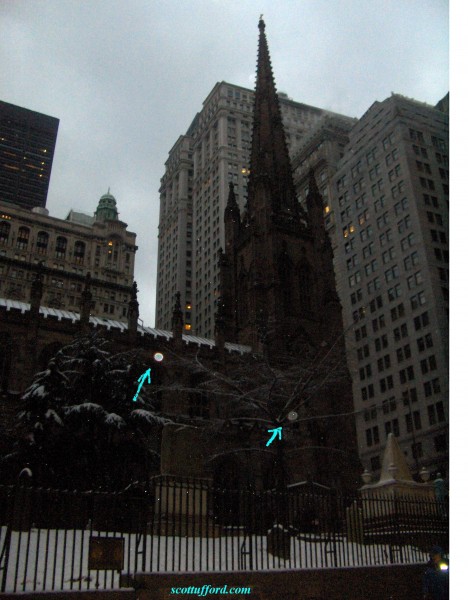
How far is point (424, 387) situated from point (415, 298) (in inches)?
421

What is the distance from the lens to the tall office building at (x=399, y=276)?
62.0 meters

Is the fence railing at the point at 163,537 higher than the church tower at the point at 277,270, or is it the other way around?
the church tower at the point at 277,270

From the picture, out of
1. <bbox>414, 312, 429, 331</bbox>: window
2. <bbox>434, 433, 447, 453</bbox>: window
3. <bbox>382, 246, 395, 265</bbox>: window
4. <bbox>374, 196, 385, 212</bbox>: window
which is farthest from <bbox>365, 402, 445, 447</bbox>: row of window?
<bbox>374, 196, 385, 212</bbox>: window

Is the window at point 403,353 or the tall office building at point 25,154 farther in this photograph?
the window at point 403,353

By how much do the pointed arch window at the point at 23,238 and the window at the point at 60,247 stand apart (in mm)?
5388

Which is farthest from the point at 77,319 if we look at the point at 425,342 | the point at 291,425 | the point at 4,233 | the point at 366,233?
the point at 4,233

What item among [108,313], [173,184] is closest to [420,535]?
[108,313]

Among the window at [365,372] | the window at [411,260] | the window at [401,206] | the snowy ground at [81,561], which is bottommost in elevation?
the snowy ground at [81,561]

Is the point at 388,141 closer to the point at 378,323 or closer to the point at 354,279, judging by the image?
the point at 354,279

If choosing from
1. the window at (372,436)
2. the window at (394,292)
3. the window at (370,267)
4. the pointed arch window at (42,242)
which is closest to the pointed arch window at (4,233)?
the pointed arch window at (42,242)

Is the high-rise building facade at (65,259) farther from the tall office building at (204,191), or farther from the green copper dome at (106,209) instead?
the tall office building at (204,191)

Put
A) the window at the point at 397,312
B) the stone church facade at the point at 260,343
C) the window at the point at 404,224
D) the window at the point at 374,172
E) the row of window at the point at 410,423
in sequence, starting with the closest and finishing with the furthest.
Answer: the stone church facade at the point at 260,343
the row of window at the point at 410,423
the window at the point at 397,312
the window at the point at 404,224
the window at the point at 374,172

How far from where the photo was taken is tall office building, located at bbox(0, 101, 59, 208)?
27.0m
